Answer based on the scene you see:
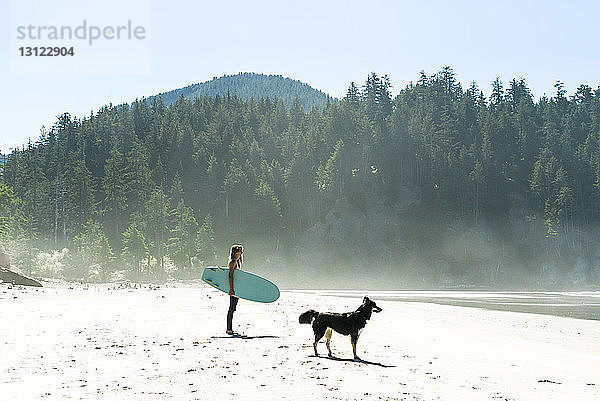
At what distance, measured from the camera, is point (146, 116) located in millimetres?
120875

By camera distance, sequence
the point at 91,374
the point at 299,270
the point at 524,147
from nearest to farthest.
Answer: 1. the point at 91,374
2. the point at 299,270
3. the point at 524,147

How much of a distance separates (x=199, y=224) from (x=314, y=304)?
63.3m

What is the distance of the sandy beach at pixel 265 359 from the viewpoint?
30.9 ft

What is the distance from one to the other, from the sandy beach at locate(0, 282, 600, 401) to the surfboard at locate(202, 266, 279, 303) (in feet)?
3.42

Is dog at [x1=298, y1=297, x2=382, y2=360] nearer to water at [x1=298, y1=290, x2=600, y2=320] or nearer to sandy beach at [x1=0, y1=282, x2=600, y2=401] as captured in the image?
sandy beach at [x1=0, y1=282, x2=600, y2=401]

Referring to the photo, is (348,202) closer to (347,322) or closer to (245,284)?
(245,284)

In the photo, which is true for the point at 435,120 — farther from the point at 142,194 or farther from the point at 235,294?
the point at 235,294

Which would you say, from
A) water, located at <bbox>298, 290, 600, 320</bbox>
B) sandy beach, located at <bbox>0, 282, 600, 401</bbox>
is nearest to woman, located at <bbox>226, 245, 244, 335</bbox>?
sandy beach, located at <bbox>0, 282, 600, 401</bbox>

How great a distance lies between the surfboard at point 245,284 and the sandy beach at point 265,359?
104 centimetres

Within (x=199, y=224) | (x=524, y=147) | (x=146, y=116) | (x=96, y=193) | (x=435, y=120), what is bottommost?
(x=199, y=224)

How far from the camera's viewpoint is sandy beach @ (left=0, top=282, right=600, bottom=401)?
30.9 ft

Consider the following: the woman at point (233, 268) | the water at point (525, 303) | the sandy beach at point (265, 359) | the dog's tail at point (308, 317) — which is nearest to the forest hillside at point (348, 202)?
the water at point (525, 303)

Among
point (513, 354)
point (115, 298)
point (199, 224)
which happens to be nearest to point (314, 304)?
point (115, 298)

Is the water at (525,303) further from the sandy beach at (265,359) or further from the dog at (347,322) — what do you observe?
→ the dog at (347,322)
